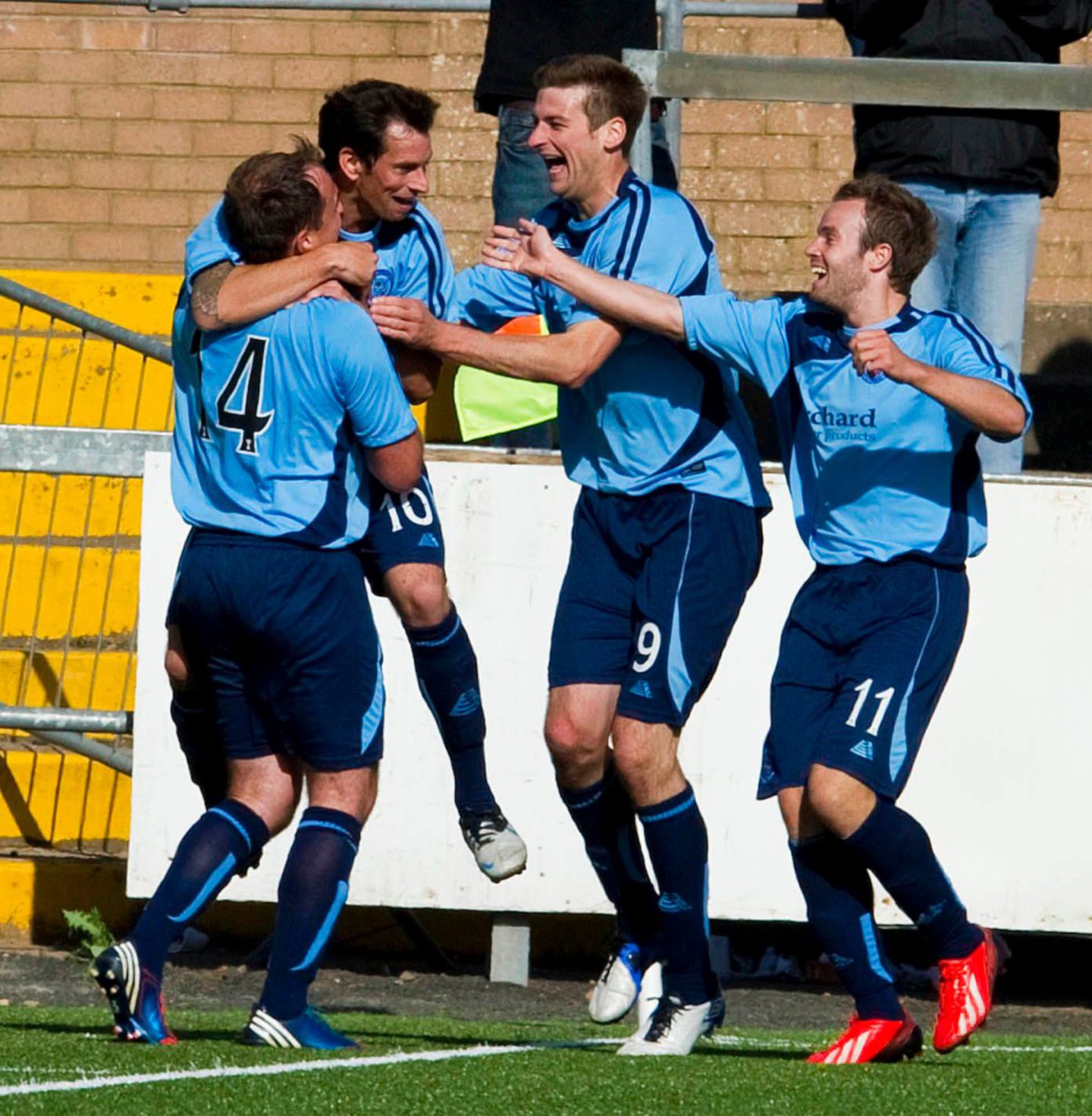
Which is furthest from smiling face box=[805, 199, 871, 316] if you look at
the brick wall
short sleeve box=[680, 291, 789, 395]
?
the brick wall

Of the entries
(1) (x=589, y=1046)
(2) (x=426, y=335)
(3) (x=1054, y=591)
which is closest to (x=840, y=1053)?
(1) (x=589, y=1046)

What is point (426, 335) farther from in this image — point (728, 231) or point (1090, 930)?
point (728, 231)

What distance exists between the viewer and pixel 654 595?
5.98 meters

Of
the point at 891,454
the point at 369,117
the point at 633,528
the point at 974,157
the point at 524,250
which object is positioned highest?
the point at 974,157

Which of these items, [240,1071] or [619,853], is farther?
[619,853]

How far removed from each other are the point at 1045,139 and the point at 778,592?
6.49 ft

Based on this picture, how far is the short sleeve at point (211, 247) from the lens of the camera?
5.61 m

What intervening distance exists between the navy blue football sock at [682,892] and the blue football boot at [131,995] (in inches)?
52.8

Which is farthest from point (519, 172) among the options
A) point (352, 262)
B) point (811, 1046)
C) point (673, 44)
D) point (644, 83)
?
point (811, 1046)

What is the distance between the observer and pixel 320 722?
18.2 ft

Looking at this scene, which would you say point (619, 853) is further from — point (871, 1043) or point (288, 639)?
point (288, 639)

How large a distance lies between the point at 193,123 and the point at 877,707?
9357mm

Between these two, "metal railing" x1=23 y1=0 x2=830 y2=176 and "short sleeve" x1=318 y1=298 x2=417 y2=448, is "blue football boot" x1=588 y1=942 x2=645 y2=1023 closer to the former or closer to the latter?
"short sleeve" x1=318 y1=298 x2=417 y2=448

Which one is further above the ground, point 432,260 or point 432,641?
point 432,260
